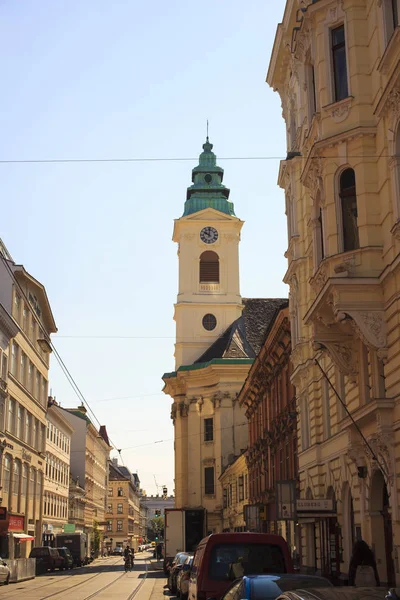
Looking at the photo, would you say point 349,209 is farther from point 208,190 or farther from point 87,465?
point 87,465

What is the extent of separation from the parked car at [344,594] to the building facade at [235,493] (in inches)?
1907

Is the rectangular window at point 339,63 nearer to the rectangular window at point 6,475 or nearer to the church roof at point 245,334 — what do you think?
the rectangular window at point 6,475

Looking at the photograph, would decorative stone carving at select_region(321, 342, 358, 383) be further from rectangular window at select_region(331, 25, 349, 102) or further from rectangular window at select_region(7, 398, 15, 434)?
rectangular window at select_region(7, 398, 15, 434)

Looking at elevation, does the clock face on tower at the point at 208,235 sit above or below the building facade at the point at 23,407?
above

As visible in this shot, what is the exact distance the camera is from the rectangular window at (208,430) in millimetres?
78562

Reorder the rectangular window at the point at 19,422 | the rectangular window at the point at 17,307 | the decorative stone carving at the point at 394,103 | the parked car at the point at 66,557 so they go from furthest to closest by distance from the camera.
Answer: the parked car at the point at 66,557
the rectangular window at the point at 19,422
the rectangular window at the point at 17,307
the decorative stone carving at the point at 394,103

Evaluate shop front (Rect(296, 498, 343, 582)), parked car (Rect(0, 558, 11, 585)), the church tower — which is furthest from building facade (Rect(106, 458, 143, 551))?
shop front (Rect(296, 498, 343, 582))

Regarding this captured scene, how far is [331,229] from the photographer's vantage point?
20516mm

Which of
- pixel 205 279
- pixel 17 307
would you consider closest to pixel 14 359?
pixel 17 307

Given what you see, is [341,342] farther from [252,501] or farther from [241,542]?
[252,501]

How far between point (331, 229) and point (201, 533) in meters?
29.2

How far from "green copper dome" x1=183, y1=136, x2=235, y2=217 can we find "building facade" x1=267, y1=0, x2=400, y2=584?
6097 cm

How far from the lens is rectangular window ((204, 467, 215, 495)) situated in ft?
253

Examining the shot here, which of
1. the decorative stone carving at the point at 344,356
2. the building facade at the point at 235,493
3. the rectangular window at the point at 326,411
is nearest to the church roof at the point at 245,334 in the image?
the building facade at the point at 235,493
